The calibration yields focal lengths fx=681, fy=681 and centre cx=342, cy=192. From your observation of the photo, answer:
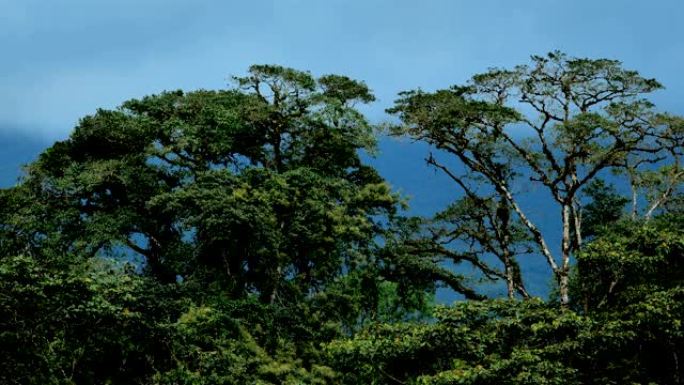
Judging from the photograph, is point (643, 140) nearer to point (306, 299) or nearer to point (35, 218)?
point (306, 299)

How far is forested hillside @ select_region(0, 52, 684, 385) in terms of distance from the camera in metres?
14.6

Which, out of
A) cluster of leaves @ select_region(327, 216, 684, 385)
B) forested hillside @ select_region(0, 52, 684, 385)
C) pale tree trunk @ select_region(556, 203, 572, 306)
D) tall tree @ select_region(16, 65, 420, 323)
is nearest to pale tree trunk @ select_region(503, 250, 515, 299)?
forested hillside @ select_region(0, 52, 684, 385)

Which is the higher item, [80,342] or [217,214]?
[217,214]

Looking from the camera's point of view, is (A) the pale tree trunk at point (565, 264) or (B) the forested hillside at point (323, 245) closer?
(B) the forested hillside at point (323, 245)

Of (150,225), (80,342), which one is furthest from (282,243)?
(80,342)

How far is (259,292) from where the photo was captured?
79.6 ft

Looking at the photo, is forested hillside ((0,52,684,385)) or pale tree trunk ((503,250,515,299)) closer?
forested hillside ((0,52,684,385))

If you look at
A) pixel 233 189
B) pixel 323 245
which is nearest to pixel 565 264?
pixel 323 245

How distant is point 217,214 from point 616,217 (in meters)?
18.3

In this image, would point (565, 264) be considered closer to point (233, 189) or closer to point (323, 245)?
point (323, 245)

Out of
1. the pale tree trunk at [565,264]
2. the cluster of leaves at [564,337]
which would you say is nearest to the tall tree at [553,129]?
the pale tree trunk at [565,264]

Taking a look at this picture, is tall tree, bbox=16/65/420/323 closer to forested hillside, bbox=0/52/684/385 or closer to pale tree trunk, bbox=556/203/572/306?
forested hillside, bbox=0/52/684/385

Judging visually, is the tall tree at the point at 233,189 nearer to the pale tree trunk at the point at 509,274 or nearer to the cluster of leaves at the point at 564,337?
the pale tree trunk at the point at 509,274

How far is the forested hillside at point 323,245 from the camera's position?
47.9 feet
